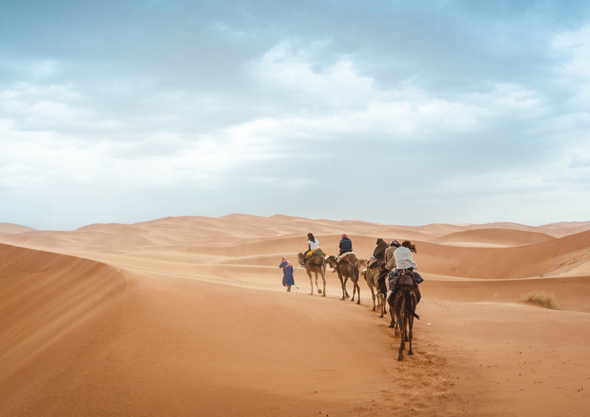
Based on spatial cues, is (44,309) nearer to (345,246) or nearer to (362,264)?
(345,246)

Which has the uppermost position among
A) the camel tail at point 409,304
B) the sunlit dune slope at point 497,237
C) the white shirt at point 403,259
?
the sunlit dune slope at point 497,237

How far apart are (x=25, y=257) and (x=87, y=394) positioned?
1491cm

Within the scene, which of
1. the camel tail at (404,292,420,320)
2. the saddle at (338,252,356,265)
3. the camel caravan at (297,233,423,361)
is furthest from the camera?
the saddle at (338,252,356,265)

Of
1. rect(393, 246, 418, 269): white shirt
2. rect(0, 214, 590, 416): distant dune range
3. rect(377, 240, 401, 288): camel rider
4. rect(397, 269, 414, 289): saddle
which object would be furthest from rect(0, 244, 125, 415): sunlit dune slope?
rect(377, 240, 401, 288): camel rider

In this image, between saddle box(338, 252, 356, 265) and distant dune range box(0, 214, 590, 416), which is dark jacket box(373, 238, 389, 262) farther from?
saddle box(338, 252, 356, 265)

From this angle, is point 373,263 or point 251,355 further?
point 373,263

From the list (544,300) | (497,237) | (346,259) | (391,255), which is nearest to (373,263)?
(346,259)

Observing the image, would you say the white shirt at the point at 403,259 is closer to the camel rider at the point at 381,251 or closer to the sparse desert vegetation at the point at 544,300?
Answer: the camel rider at the point at 381,251

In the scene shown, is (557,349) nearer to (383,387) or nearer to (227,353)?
(383,387)

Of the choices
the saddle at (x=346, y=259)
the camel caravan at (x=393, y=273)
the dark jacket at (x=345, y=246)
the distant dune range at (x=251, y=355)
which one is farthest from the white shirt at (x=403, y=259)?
the dark jacket at (x=345, y=246)

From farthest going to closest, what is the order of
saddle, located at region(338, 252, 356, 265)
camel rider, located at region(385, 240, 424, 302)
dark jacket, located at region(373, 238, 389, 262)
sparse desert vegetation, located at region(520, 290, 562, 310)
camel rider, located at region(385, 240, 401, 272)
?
sparse desert vegetation, located at region(520, 290, 562, 310)
saddle, located at region(338, 252, 356, 265)
dark jacket, located at region(373, 238, 389, 262)
camel rider, located at region(385, 240, 401, 272)
camel rider, located at region(385, 240, 424, 302)

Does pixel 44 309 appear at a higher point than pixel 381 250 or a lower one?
lower

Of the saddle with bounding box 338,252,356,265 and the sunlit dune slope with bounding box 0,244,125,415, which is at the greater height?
the saddle with bounding box 338,252,356,265

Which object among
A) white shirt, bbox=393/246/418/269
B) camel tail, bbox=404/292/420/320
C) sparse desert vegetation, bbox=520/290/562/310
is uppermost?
white shirt, bbox=393/246/418/269
